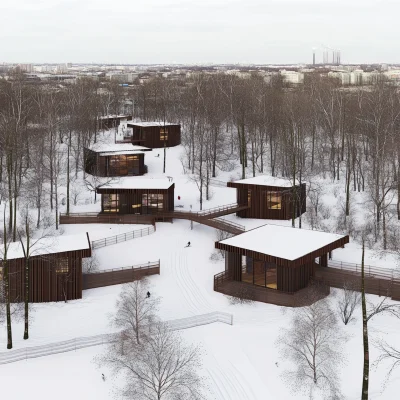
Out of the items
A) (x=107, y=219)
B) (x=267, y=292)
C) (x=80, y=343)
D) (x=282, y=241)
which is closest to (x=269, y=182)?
(x=282, y=241)

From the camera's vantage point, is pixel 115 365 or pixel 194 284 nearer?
pixel 115 365

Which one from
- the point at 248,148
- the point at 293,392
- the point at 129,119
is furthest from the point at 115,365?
the point at 129,119

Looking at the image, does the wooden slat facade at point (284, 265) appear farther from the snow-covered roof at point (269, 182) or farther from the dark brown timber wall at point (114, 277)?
the snow-covered roof at point (269, 182)

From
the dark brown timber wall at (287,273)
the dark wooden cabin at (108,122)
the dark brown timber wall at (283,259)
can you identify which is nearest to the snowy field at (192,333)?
the dark brown timber wall at (287,273)

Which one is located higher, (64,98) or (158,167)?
(64,98)

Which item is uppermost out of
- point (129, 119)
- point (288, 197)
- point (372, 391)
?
point (129, 119)

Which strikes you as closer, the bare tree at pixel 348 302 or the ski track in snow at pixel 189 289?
the bare tree at pixel 348 302

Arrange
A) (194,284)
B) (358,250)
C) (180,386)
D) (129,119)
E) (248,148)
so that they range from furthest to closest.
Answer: (129,119)
(248,148)
(358,250)
(194,284)
(180,386)

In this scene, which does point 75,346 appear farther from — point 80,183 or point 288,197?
point 80,183
